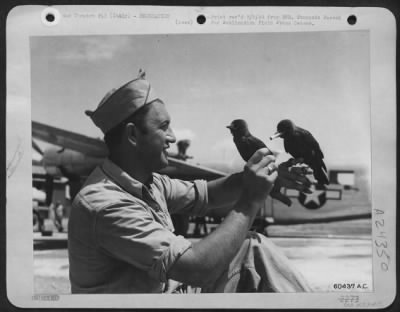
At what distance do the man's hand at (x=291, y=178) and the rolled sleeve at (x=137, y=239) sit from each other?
34cm

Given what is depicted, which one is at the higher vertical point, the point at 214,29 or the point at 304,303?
the point at 214,29

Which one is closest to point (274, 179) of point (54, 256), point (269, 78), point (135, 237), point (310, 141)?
point (310, 141)

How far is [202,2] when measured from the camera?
1546 mm

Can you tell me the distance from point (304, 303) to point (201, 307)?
302mm

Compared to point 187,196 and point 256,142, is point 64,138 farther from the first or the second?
point 256,142

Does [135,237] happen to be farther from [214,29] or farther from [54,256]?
[214,29]

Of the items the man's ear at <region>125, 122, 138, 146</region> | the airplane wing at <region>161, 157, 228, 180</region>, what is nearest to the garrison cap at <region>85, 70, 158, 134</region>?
the man's ear at <region>125, 122, 138, 146</region>

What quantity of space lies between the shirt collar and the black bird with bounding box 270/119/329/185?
420 mm

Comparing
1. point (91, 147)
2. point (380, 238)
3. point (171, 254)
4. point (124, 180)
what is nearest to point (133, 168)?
point (124, 180)

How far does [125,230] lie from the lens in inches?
52.2

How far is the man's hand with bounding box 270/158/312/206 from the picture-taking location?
152 centimetres

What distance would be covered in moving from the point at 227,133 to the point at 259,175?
0.54ft

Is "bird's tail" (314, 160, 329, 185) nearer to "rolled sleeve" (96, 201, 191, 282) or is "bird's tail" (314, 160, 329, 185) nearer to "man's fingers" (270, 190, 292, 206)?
"man's fingers" (270, 190, 292, 206)

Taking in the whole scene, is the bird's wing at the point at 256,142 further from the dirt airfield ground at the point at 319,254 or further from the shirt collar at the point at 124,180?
the shirt collar at the point at 124,180
